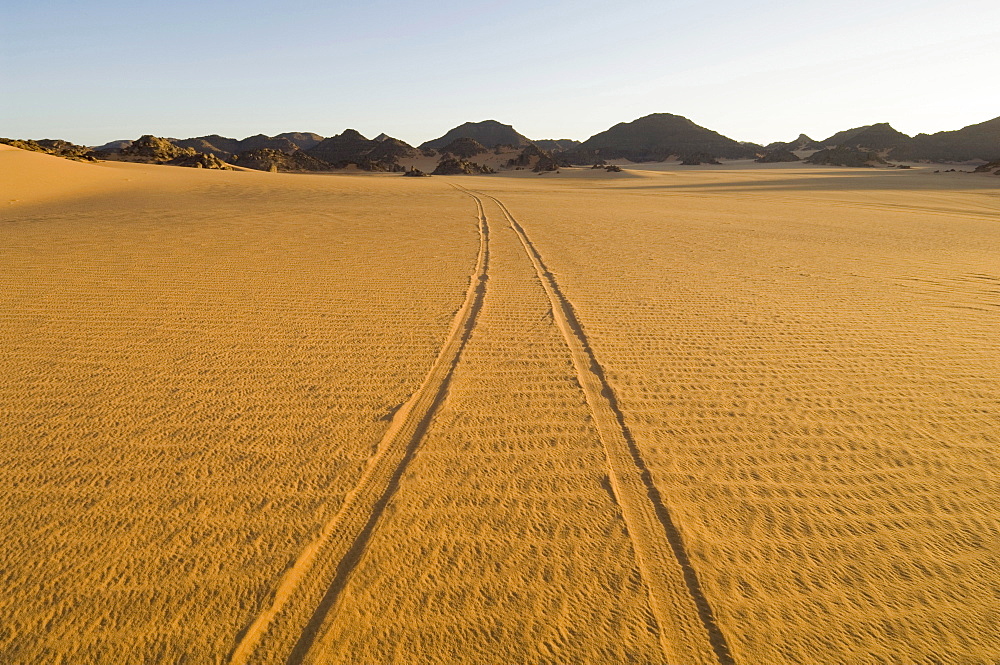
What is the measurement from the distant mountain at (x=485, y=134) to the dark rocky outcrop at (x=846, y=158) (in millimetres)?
58644

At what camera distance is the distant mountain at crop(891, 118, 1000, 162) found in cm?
6225

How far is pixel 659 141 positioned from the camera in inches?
3866

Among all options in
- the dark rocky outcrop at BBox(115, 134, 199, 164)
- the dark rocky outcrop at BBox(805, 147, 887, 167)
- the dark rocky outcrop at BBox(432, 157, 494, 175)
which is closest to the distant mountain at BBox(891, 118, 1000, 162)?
the dark rocky outcrop at BBox(805, 147, 887, 167)

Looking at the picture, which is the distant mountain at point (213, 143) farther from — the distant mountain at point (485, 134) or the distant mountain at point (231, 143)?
the distant mountain at point (485, 134)

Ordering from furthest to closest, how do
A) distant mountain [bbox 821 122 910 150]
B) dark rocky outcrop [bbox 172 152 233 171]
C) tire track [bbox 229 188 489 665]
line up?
distant mountain [bbox 821 122 910 150]
dark rocky outcrop [bbox 172 152 233 171]
tire track [bbox 229 188 489 665]

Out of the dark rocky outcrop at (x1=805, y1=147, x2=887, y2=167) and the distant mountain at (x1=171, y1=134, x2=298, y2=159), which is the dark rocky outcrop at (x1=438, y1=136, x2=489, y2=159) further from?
the dark rocky outcrop at (x1=805, y1=147, x2=887, y2=167)

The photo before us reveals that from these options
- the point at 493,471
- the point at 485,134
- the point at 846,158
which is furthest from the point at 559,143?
the point at 493,471

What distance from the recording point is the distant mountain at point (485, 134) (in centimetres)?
Answer: 11266

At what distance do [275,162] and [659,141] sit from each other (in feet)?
240

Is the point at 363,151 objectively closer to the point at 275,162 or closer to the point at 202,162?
the point at 275,162

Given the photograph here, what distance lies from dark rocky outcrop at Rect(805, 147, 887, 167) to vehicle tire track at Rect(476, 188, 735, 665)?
68.4m

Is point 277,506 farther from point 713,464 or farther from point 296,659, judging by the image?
point 713,464

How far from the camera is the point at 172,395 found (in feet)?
12.3

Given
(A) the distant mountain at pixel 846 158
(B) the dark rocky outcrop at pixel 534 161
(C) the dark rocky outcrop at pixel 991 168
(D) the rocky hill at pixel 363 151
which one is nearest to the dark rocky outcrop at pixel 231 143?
(D) the rocky hill at pixel 363 151
